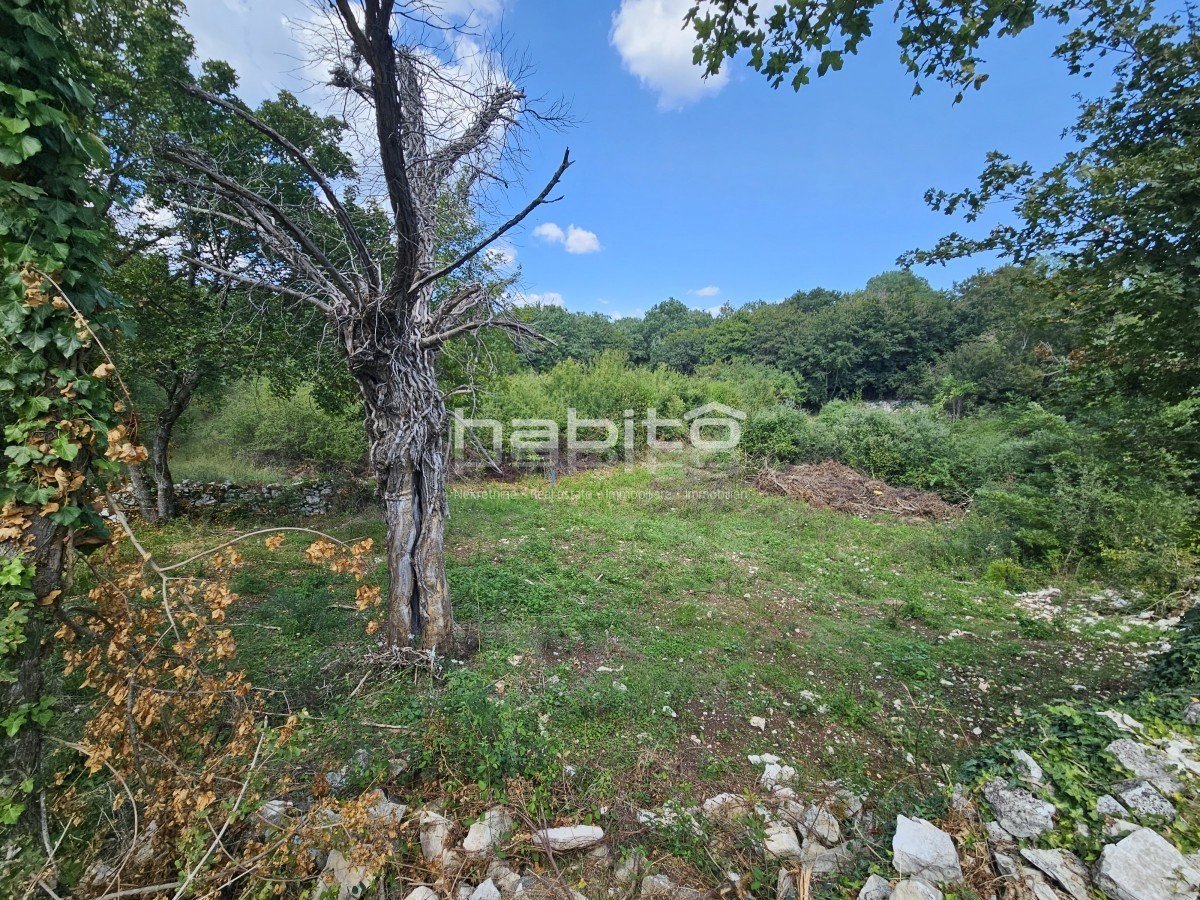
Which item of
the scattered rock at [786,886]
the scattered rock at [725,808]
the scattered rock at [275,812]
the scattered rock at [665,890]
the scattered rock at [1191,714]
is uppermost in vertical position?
the scattered rock at [1191,714]

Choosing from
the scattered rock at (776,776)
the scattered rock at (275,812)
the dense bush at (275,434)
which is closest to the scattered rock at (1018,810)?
the scattered rock at (776,776)

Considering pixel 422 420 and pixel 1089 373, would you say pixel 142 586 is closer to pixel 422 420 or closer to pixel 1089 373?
pixel 422 420

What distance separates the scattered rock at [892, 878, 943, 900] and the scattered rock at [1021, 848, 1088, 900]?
39 cm

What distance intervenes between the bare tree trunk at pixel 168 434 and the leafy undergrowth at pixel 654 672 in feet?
3.78

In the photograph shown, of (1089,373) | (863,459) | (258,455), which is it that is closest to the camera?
(1089,373)

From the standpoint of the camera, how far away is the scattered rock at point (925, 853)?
1596 mm

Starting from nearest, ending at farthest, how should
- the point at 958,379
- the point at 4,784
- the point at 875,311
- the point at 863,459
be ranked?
the point at 4,784, the point at 863,459, the point at 958,379, the point at 875,311

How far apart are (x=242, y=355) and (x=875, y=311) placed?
1290 inches

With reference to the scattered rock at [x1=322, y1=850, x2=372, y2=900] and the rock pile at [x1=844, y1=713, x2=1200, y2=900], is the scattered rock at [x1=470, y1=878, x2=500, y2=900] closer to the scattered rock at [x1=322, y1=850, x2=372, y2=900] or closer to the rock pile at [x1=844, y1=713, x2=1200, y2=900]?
the scattered rock at [x1=322, y1=850, x2=372, y2=900]

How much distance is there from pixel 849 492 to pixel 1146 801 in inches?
320

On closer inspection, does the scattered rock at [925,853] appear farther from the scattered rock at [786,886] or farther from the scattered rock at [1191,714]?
the scattered rock at [1191,714]

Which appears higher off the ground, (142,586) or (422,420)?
(422,420)

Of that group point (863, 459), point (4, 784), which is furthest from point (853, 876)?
point (863, 459)

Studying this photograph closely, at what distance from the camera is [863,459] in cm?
1052
